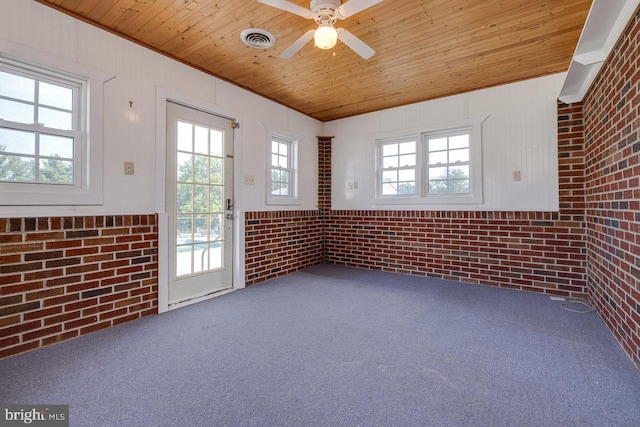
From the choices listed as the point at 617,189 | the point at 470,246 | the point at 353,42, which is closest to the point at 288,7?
the point at 353,42

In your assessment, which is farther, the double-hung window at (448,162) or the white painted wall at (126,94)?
the double-hung window at (448,162)

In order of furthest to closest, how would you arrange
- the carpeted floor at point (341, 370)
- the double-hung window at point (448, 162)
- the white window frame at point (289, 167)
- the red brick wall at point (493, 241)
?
the white window frame at point (289, 167) < the double-hung window at point (448, 162) < the red brick wall at point (493, 241) < the carpeted floor at point (341, 370)

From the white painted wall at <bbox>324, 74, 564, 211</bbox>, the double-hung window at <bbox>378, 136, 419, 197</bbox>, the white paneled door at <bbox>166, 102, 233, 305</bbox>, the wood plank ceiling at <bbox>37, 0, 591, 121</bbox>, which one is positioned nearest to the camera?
the wood plank ceiling at <bbox>37, 0, 591, 121</bbox>

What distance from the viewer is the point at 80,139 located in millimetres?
2484

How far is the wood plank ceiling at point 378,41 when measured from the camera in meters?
2.37

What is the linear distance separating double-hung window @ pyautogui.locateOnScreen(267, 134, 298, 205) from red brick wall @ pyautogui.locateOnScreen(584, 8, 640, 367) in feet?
11.9

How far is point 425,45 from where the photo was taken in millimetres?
2898

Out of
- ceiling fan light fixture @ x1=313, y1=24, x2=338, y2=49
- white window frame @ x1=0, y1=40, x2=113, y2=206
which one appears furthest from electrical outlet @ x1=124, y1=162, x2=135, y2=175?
ceiling fan light fixture @ x1=313, y1=24, x2=338, y2=49

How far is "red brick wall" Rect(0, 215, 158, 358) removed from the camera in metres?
2.14

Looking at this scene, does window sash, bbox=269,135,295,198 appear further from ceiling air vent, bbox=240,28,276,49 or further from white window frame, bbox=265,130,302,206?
ceiling air vent, bbox=240,28,276,49

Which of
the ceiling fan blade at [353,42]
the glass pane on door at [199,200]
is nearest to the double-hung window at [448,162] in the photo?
the ceiling fan blade at [353,42]

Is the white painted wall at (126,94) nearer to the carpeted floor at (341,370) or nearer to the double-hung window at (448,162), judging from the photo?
the carpeted floor at (341,370)

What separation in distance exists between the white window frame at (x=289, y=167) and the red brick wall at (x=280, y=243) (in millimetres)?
190

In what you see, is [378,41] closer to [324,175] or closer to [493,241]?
[324,175]
